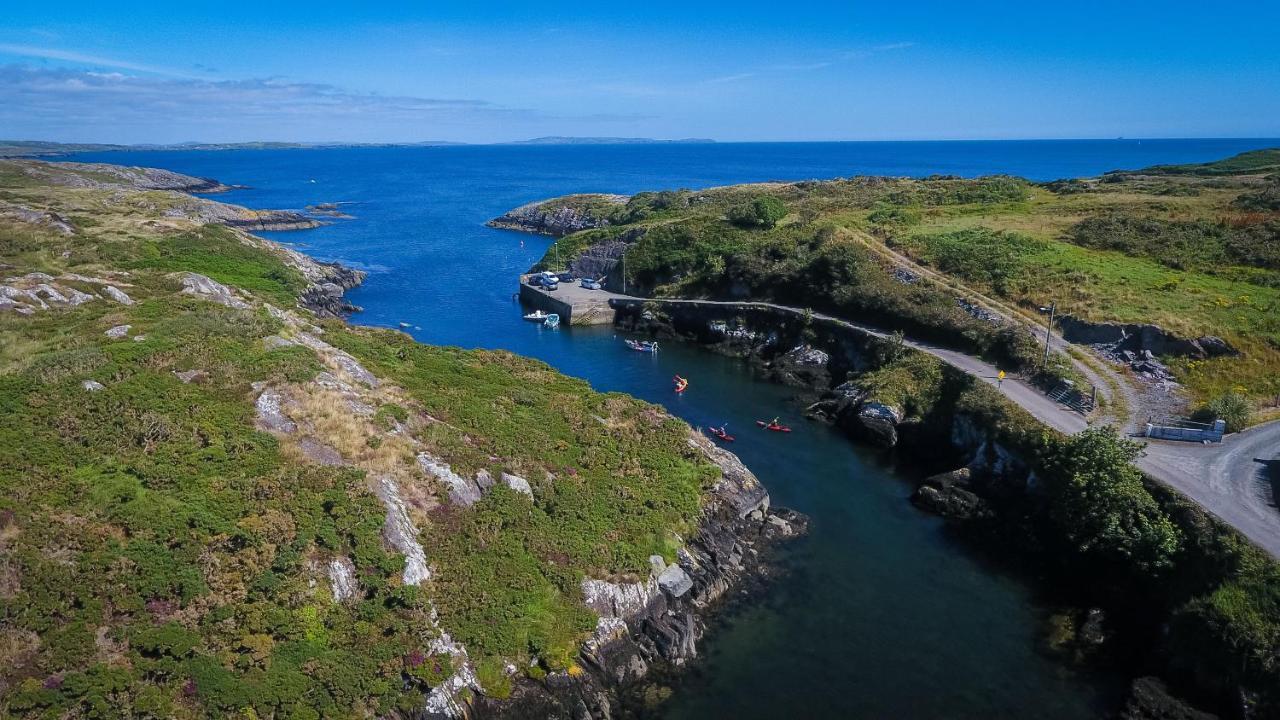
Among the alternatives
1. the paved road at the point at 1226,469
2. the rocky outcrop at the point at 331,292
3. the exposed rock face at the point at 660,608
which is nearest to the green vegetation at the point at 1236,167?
the paved road at the point at 1226,469

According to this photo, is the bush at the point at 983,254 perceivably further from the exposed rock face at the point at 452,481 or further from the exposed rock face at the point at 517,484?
the exposed rock face at the point at 452,481

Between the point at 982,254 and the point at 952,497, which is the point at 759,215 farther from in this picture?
the point at 952,497

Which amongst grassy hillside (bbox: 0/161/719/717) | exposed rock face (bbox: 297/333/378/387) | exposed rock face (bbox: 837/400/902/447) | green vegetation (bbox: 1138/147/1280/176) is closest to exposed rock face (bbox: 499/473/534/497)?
grassy hillside (bbox: 0/161/719/717)

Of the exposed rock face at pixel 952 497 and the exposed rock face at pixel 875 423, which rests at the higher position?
the exposed rock face at pixel 875 423

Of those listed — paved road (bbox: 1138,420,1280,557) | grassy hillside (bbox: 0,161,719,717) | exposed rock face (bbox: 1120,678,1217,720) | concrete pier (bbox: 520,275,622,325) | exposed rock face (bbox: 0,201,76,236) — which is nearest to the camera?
grassy hillside (bbox: 0,161,719,717)

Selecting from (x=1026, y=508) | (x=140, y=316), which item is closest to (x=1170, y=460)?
(x=1026, y=508)

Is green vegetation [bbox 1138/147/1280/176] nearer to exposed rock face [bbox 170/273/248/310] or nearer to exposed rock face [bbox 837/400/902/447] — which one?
exposed rock face [bbox 837/400/902/447]

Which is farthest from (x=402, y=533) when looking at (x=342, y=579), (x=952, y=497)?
(x=952, y=497)
